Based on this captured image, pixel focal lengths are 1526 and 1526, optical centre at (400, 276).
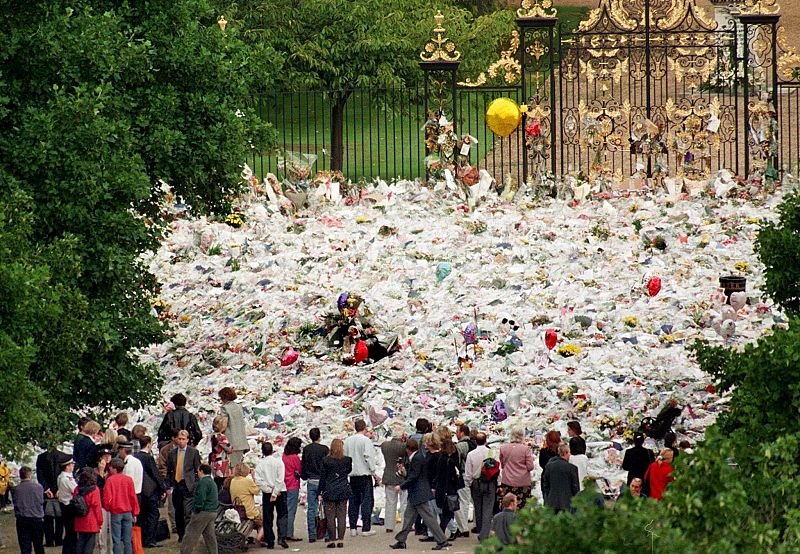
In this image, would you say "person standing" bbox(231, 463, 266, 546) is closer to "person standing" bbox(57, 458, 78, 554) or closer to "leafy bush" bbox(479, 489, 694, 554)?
"person standing" bbox(57, 458, 78, 554)

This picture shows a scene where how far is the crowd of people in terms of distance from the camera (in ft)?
41.0

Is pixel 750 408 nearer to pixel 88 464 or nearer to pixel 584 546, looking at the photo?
pixel 584 546

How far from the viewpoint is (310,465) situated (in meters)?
13.3

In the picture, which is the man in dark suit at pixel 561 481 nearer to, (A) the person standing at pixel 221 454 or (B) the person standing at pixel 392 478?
(B) the person standing at pixel 392 478

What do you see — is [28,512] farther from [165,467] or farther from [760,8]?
[760,8]

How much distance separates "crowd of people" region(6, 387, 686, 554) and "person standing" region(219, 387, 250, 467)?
0.19 meters

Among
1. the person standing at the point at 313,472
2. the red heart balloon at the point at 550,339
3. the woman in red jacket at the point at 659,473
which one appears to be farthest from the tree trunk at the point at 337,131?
the woman in red jacket at the point at 659,473

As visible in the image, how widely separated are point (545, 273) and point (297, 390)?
4325 mm

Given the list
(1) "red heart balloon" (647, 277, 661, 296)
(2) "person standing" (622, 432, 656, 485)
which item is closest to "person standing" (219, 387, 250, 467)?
(2) "person standing" (622, 432, 656, 485)

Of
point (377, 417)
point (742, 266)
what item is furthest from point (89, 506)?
point (742, 266)

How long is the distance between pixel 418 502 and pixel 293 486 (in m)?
1.19

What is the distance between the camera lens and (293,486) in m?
13.4

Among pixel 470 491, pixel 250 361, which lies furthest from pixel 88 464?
pixel 250 361

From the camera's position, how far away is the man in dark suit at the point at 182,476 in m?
13.2
